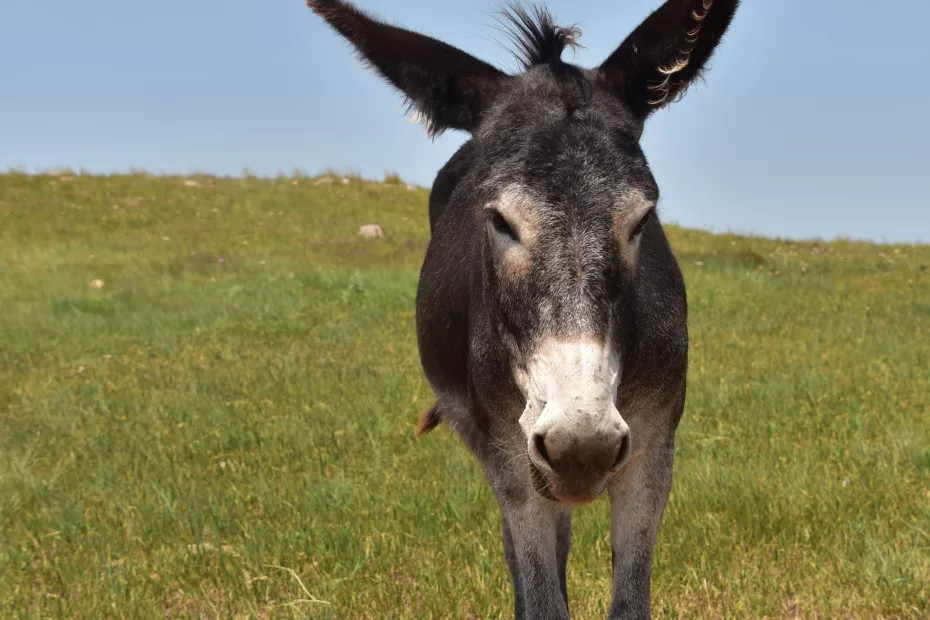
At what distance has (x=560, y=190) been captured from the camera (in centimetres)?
255

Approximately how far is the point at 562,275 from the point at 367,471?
12.4 ft

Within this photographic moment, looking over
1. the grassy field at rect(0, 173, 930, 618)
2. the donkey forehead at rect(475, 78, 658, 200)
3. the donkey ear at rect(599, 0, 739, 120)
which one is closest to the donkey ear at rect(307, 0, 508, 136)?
the donkey forehead at rect(475, 78, 658, 200)

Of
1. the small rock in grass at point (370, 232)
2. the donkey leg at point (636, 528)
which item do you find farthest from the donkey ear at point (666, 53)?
the small rock in grass at point (370, 232)

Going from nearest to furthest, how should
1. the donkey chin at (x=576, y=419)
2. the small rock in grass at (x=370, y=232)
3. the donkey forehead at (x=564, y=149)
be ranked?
the donkey chin at (x=576, y=419) < the donkey forehead at (x=564, y=149) < the small rock in grass at (x=370, y=232)

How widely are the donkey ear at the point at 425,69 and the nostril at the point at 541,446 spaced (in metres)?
1.46

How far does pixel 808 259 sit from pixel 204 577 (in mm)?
18948

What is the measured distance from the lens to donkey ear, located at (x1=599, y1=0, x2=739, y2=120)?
290cm

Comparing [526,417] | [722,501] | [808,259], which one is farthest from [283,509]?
[808,259]

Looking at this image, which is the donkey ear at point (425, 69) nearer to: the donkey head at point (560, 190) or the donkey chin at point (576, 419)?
the donkey head at point (560, 190)

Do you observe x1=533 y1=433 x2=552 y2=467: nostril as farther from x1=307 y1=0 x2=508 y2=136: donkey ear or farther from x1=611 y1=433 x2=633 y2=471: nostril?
x1=307 y1=0 x2=508 y2=136: donkey ear

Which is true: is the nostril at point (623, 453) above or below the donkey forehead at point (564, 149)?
below

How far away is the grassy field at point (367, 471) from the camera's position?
4109mm

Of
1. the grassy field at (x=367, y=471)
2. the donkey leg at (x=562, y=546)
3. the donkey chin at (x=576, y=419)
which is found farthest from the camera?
the grassy field at (x=367, y=471)

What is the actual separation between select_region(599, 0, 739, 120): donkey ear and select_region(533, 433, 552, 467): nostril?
4.86ft
